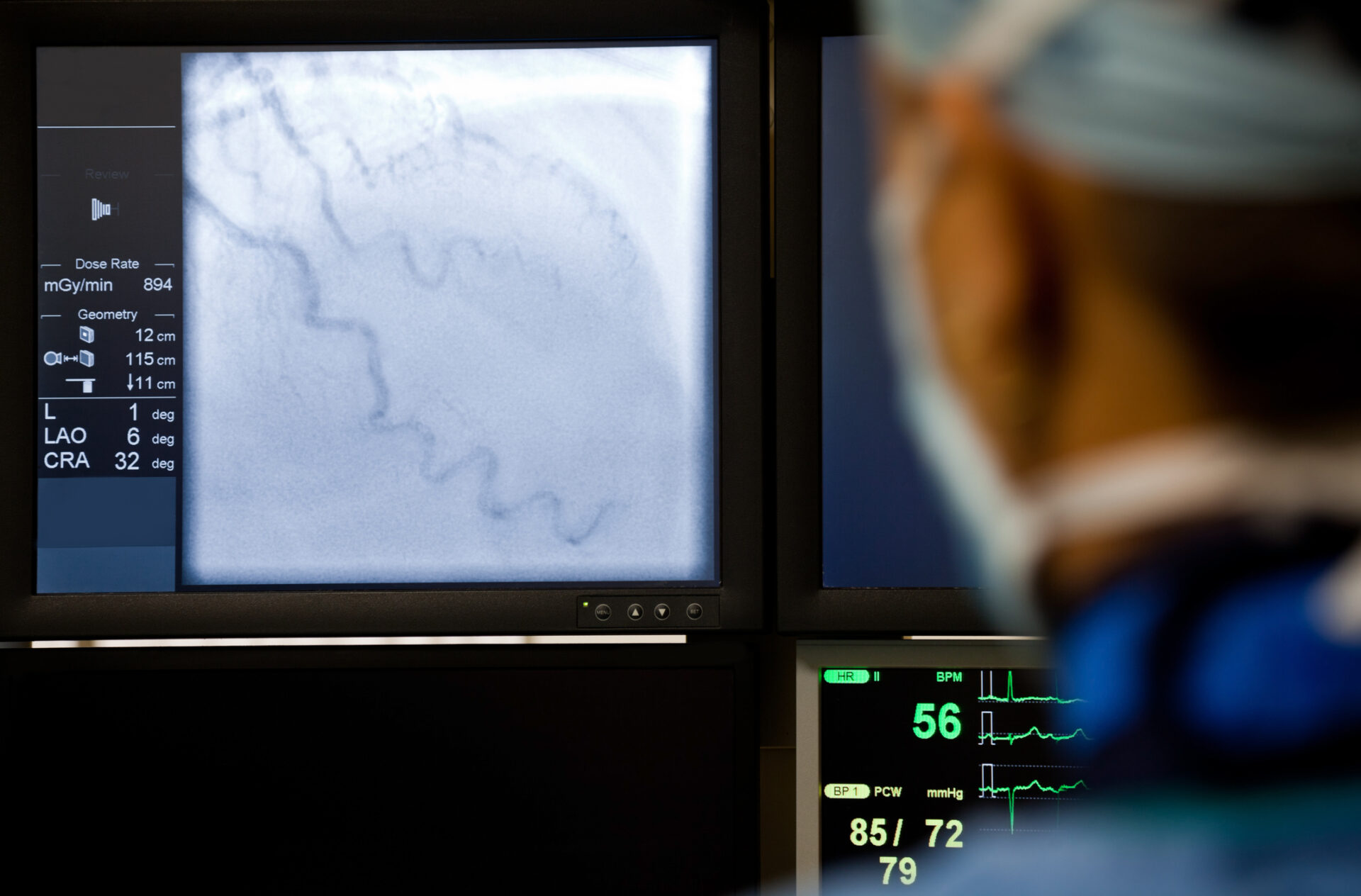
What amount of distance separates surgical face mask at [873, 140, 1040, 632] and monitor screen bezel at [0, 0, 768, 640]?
17.8 inches

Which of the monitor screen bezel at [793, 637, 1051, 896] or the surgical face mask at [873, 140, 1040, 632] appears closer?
the surgical face mask at [873, 140, 1040, 632]

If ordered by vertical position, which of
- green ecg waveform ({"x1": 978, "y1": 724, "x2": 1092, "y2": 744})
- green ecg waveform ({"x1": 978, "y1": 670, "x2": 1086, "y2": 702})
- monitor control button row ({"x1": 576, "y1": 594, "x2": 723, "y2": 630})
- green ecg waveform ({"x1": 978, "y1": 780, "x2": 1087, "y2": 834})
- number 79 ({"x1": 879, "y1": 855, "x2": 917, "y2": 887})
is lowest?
number 79 ({"x1": 879, "y1": 855, "x2": 917, "y2": 887})

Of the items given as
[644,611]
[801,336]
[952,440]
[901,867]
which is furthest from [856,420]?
[952,440]

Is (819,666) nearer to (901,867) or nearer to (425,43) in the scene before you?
(901,867)

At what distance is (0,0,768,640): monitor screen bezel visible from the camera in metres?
0.67

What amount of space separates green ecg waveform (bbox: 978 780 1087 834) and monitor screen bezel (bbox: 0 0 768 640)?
18 cm

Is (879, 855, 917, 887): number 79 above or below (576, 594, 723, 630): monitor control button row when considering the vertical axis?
below

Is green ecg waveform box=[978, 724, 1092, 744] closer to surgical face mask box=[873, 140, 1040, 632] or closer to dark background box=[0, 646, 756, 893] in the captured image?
dark background box=[0, 646, 756, 893]

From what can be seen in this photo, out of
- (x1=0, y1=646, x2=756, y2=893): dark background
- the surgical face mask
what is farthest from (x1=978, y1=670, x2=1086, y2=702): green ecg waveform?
the surgical face mask

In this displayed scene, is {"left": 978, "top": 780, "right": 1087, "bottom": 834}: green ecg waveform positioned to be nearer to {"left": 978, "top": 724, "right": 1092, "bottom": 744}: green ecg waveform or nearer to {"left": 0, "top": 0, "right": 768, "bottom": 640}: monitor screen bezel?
{"left": 978, "top": 724, "right": 1092, "bottom": 744}: green ecg waveform

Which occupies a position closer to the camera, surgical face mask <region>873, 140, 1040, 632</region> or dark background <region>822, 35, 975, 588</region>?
surgical face mask <region>873, 140, 1040, 632</region>

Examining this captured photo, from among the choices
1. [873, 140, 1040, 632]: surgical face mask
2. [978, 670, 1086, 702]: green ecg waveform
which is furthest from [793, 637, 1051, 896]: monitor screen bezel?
[873, 140, 1040, 632]: surgical face mask

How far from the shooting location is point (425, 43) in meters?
0.68

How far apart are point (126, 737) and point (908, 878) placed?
492 mm
